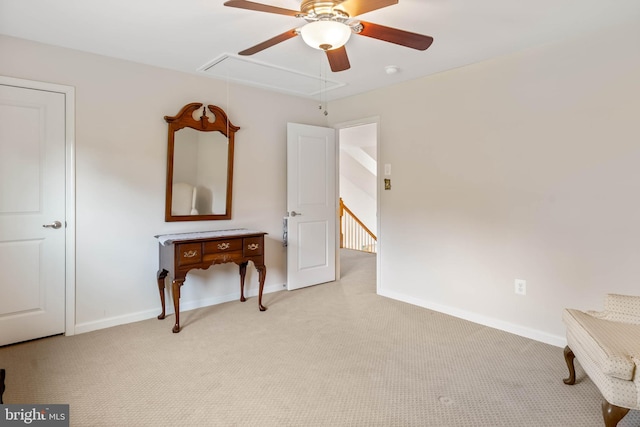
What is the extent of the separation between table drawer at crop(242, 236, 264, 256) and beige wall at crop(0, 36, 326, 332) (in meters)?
0.49

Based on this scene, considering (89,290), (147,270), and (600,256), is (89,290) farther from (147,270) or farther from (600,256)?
(600,256)

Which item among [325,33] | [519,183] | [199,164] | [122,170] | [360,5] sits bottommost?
[519,183]

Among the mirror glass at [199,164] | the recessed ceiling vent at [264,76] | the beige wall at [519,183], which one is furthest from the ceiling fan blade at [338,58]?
the mirror glass at [199,164]

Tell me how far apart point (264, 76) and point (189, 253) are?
1.83 m

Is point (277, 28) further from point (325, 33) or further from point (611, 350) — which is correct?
point (611, 350)

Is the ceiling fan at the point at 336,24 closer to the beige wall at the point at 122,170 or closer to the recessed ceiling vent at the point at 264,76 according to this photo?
the recessed ceiling vent at the point at 264,76

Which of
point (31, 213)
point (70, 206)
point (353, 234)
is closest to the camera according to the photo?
point (31, 213)

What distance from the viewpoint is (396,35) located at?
1979 millimetres

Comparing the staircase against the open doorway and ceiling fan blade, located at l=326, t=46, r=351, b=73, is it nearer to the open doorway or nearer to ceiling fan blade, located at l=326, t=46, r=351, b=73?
the open doorway

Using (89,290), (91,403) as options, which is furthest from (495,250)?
(89,290)

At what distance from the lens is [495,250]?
10.2 feet

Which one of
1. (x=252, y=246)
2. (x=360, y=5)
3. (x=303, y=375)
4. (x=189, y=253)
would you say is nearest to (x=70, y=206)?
(x=189, y=253)

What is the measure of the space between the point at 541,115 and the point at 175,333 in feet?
11.0

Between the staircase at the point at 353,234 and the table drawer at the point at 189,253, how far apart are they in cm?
467
